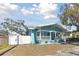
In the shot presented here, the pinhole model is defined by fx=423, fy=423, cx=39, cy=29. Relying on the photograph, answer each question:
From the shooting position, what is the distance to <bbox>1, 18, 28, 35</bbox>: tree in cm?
448

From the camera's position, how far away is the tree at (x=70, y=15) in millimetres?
4477

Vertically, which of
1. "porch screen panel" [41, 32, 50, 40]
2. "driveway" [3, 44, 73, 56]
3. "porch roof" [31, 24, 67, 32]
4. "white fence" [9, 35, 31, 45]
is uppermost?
"porch roof" [31, 24, 67, 32]

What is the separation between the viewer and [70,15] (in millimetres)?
4520

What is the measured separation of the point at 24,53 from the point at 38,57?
155mm

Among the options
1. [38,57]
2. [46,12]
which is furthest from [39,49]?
[46,12]

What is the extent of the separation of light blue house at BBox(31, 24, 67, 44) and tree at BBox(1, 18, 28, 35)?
11 cm

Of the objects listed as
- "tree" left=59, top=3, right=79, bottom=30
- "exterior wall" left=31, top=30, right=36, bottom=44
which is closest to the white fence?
"exterior wall" left=31, top=30, right=36, bottom=44

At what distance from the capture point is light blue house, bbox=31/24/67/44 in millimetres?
4477

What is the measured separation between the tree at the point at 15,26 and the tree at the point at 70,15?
41cm

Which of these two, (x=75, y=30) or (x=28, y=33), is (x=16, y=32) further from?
(x=75, y=30)

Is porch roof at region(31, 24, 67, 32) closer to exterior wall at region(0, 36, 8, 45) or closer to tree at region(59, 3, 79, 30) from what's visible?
tree at region(59, 3, 79, 30)

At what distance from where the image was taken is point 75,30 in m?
4.51

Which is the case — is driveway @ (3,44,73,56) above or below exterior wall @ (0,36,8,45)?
below

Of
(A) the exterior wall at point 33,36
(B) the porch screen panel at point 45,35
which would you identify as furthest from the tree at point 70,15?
(A) the exterior wall at point 33,36
